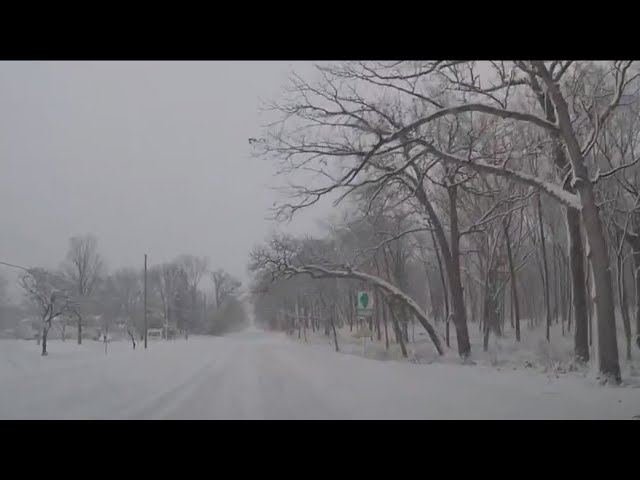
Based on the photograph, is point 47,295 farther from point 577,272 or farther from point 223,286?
point 577,272

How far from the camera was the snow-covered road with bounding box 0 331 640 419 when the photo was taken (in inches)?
283

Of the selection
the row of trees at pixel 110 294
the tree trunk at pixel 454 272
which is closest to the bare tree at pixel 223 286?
the row of trees at pixel 110 294

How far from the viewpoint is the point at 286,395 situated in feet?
30.3

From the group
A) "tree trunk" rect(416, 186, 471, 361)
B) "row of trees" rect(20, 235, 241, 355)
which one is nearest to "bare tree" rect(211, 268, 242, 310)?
"row of trees" rect(20, 235, 241, 355)

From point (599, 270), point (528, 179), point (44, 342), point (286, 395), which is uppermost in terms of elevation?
point (528, 179)

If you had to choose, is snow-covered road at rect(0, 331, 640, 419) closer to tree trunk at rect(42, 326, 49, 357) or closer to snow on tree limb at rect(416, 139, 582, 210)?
tree trunk at rect(42, 326, 49, 357)

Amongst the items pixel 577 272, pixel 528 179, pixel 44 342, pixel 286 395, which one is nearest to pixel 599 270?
pixel 528 179

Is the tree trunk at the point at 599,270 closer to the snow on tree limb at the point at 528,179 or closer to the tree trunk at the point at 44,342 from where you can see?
the snow on tree limb at the point at 528,179

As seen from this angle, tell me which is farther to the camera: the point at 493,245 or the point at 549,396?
the point at 493,245

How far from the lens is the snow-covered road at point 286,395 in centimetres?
719
